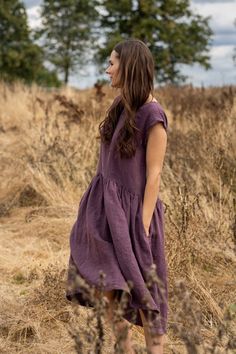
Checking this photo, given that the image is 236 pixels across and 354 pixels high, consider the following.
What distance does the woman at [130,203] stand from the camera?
2.81 m

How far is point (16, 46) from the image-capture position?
3647 centimetres

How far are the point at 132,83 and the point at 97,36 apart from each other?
124ft

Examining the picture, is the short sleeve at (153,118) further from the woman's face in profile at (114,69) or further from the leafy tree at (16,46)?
the leafy tree at (16,46)

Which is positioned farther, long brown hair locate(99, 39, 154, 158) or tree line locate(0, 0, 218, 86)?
tree line locate(0, 0, 218, 86)

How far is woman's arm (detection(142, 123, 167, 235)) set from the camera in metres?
2.86

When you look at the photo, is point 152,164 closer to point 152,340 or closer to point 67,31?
point 152,340

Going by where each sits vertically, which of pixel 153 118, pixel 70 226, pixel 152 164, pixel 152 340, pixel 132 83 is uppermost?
pixel 132 83

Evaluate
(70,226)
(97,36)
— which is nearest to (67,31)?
(97,36)

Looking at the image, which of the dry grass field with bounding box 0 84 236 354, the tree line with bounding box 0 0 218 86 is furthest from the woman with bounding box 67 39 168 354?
the tree line with bounding box 0 0 218 86

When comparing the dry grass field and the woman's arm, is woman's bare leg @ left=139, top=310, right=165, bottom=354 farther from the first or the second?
the woman's arm

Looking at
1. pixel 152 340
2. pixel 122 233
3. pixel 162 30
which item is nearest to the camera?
pixel 122 233

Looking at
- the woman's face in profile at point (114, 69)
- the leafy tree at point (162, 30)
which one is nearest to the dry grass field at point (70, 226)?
the woman's face in profile at point (114, 69)

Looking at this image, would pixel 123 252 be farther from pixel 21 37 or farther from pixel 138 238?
pixel 21 37

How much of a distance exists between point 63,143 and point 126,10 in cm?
2821
